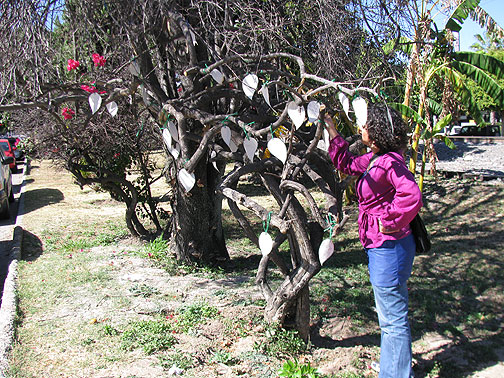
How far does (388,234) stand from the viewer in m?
3.24

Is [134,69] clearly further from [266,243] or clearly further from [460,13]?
[460,13]

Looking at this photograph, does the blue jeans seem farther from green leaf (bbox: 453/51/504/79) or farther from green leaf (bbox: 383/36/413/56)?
green leaf (bbox: 453/51/504/79)

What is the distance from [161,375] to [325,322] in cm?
178

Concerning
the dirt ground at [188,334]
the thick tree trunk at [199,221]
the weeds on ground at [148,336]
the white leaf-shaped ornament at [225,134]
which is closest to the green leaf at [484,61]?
the thick tree trunk at [199,221]

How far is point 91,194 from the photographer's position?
44.0ft

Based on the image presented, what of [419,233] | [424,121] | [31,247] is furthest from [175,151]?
[424,121]

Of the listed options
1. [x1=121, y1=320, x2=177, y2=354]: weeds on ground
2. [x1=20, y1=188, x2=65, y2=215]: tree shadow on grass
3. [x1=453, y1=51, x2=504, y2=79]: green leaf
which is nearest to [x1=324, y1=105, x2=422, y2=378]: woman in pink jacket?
[x1=121, y1=320, x2=177, y2=354]: weeds on ground

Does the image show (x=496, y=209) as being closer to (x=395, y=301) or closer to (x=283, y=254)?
(x=283, y=254)

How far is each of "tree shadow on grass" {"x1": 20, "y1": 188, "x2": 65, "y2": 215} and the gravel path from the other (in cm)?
1073

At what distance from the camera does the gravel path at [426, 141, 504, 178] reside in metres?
12.9

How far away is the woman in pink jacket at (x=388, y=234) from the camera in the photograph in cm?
324

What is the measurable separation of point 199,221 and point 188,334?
82.0 inches

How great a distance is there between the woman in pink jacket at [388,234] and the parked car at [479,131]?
33.2 meters

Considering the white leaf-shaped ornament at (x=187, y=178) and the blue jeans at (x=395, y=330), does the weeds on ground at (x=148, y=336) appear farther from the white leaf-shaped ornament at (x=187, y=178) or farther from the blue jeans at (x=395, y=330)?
the blue jeans at (x=395, y=330)
